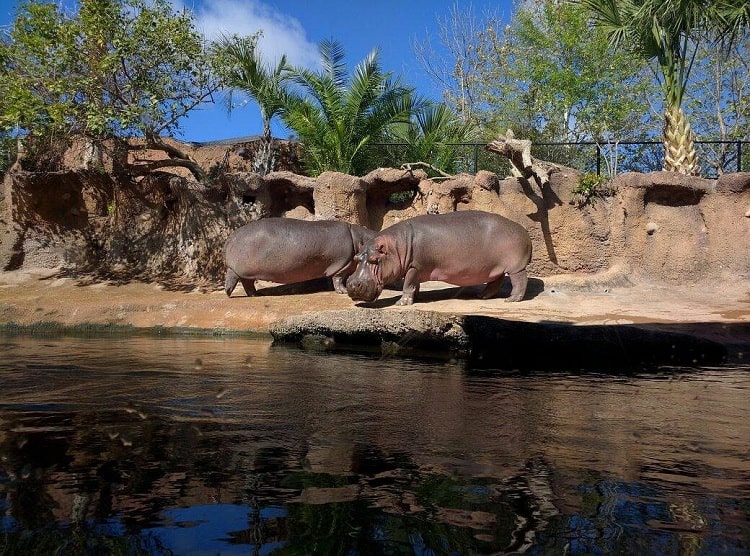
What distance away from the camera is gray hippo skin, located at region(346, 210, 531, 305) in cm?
1097

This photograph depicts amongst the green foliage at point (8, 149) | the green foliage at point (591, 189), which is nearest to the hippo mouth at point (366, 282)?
the green foliage at point (591, 189)

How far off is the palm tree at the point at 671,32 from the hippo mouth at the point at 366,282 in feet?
23.3

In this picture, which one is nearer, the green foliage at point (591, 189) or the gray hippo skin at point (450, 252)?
A: the gray hippo skin at point (450, 252)

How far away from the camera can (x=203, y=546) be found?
2.09m

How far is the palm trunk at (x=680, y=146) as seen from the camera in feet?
44.4

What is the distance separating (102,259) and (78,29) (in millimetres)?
5290

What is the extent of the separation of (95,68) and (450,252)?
7.80m

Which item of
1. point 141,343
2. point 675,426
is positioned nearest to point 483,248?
point 141,343

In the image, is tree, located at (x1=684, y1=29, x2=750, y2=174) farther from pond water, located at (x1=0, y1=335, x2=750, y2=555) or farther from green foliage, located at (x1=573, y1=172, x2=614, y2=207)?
pond water, located at (x1=0, y1=335, x2=750, y2=555)

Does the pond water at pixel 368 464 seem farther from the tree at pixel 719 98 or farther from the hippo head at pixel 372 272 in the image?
the tree at pixel 719 98

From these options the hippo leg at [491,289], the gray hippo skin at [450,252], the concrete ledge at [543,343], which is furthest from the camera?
the hippo leg at [491,289]

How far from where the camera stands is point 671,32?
13.3 meters

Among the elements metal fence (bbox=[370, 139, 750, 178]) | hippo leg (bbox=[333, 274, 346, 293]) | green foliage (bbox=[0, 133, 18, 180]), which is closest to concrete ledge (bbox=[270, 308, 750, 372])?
hippo leg (bbox=[333, 274, 346, 293])

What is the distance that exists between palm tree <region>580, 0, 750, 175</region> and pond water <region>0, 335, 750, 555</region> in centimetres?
952
